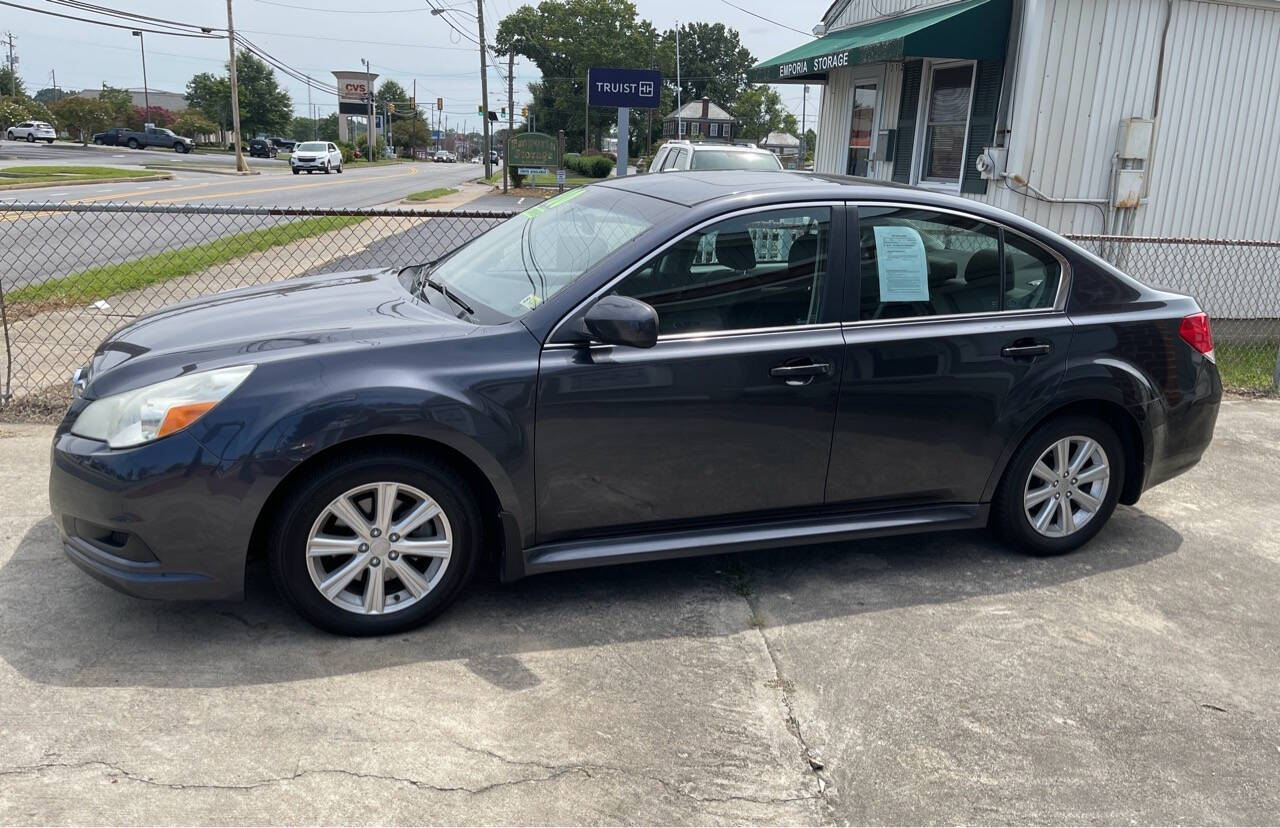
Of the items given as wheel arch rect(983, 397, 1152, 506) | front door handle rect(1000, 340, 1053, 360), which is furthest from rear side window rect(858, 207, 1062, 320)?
wheel arch rect(983, 397, 1152, 506)

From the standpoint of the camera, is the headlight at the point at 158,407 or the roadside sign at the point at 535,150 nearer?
the headlight at the point at 158,407

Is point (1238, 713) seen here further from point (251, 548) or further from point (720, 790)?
point (251, 548)

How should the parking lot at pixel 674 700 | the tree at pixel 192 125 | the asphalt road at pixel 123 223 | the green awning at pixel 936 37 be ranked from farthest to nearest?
the tree at pixel 192 125 < the asphalt road at pixel 123 223 < the green awning at pixel 936 37 < the parking lot at pixel 674 700

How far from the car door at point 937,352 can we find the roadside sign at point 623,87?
→ 34.5 feet

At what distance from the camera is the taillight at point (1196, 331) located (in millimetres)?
4793

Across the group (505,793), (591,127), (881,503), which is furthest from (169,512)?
(591,127)

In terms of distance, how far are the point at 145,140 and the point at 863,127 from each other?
66084 millimetres

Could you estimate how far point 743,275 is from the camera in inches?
160

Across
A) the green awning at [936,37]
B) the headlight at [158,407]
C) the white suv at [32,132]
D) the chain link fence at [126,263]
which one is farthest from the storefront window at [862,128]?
the white suv at [32,132]

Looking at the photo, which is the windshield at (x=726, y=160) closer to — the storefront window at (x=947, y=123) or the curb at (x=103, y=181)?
the storefront window at (x=947, y=123)

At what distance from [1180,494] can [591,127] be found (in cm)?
9072

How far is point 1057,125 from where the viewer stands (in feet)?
32.3

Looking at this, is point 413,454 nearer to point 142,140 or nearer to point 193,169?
point 193,169

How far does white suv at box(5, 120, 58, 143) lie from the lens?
64.3m
